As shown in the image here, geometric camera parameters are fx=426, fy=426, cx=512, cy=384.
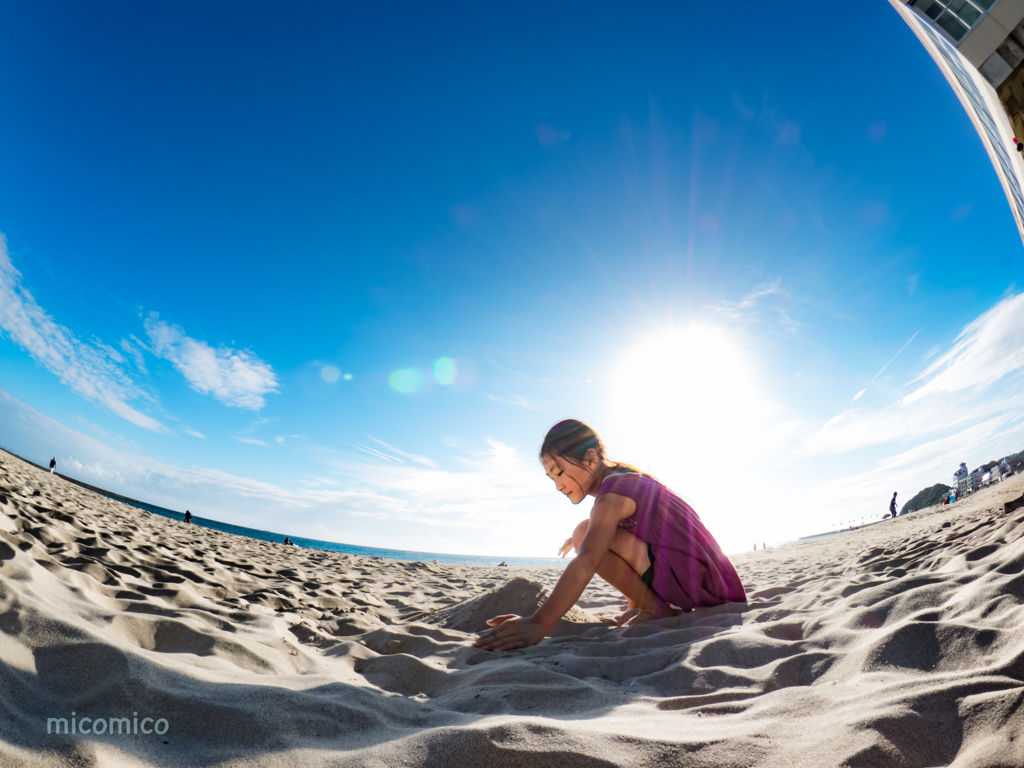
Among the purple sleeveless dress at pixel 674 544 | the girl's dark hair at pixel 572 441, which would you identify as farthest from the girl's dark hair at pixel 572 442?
the purple sleeveless dress at pixel 674 544

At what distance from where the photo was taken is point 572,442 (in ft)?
8.66

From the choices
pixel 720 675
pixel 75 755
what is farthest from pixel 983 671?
pixel 75 755

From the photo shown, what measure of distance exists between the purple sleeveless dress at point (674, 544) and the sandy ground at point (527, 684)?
0.14m

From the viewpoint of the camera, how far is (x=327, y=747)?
0.94 meters

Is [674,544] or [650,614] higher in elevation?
[674,544]

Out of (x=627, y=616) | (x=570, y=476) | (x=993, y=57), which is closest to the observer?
(x=627, y=616)

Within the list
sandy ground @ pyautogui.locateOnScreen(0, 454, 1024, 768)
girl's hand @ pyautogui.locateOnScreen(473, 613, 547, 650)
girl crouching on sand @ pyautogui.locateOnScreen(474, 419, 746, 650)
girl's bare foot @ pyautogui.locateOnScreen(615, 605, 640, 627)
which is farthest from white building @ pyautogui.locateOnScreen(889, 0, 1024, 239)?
girl's hand @ pyautogui.locateOnScreen(473, 613, 547, 650)

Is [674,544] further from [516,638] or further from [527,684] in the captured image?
[527,684]

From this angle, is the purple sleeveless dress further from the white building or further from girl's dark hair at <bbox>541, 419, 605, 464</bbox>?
the white building

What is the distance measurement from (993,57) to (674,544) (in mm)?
6643

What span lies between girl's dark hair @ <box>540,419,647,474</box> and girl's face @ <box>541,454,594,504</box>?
0.03 metres

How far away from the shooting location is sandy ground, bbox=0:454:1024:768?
0.82m

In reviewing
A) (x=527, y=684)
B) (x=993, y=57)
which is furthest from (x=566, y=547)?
(x=993, y=57)

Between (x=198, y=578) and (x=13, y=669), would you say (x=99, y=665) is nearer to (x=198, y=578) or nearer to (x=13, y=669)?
(x=13, y=669)
